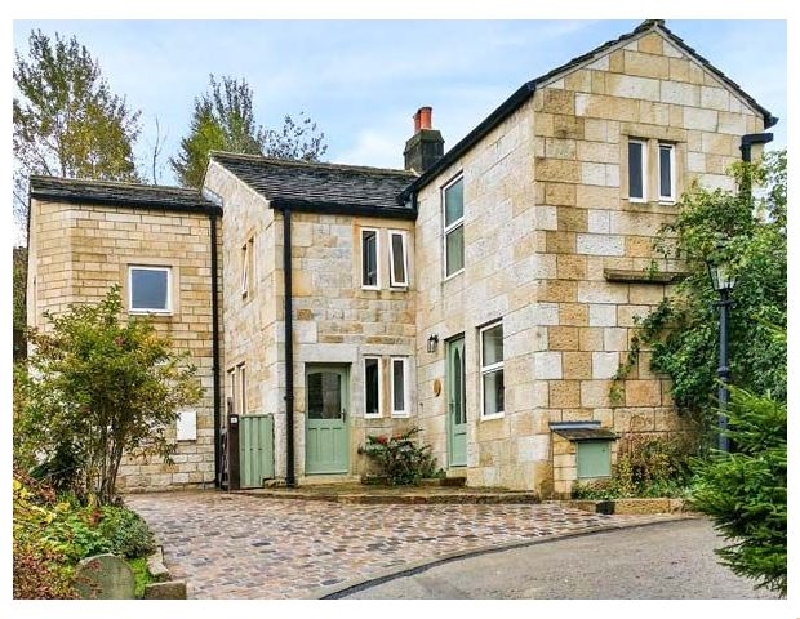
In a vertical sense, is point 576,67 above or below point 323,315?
above

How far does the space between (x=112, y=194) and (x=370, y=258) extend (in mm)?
4685

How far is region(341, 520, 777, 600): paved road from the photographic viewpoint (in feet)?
23.0

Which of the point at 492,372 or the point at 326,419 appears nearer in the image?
the point at 492,372

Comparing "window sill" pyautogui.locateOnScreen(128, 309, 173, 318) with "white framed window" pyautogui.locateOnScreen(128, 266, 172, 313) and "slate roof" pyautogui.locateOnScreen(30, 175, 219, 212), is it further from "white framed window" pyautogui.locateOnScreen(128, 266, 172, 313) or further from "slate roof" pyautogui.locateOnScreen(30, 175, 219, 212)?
"slate roof" pyautogui.locateOnScreen(30, 175, 219, 212)

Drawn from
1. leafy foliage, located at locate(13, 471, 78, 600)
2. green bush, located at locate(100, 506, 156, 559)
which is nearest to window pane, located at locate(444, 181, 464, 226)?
green bush, located at locate(100, 506, 156, 559)

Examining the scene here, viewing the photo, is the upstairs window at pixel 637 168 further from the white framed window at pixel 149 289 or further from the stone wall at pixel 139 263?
the white framed window at pixel 149 289

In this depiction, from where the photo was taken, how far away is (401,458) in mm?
14375

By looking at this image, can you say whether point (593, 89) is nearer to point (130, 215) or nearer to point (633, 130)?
point (633, 130)

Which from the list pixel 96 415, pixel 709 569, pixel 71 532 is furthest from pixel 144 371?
Answer: pixel 709 569

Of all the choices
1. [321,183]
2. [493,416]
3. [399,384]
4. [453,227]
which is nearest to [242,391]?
[399,384]

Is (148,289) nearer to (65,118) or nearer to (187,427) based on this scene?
(187,427)

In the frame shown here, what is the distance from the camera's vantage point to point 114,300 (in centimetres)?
968

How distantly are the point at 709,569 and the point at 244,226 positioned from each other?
34.2 feet

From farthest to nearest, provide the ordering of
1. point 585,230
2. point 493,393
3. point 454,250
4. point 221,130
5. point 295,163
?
point 221,130, point 295,163, point 454,250, point 493,393, point 585,230
